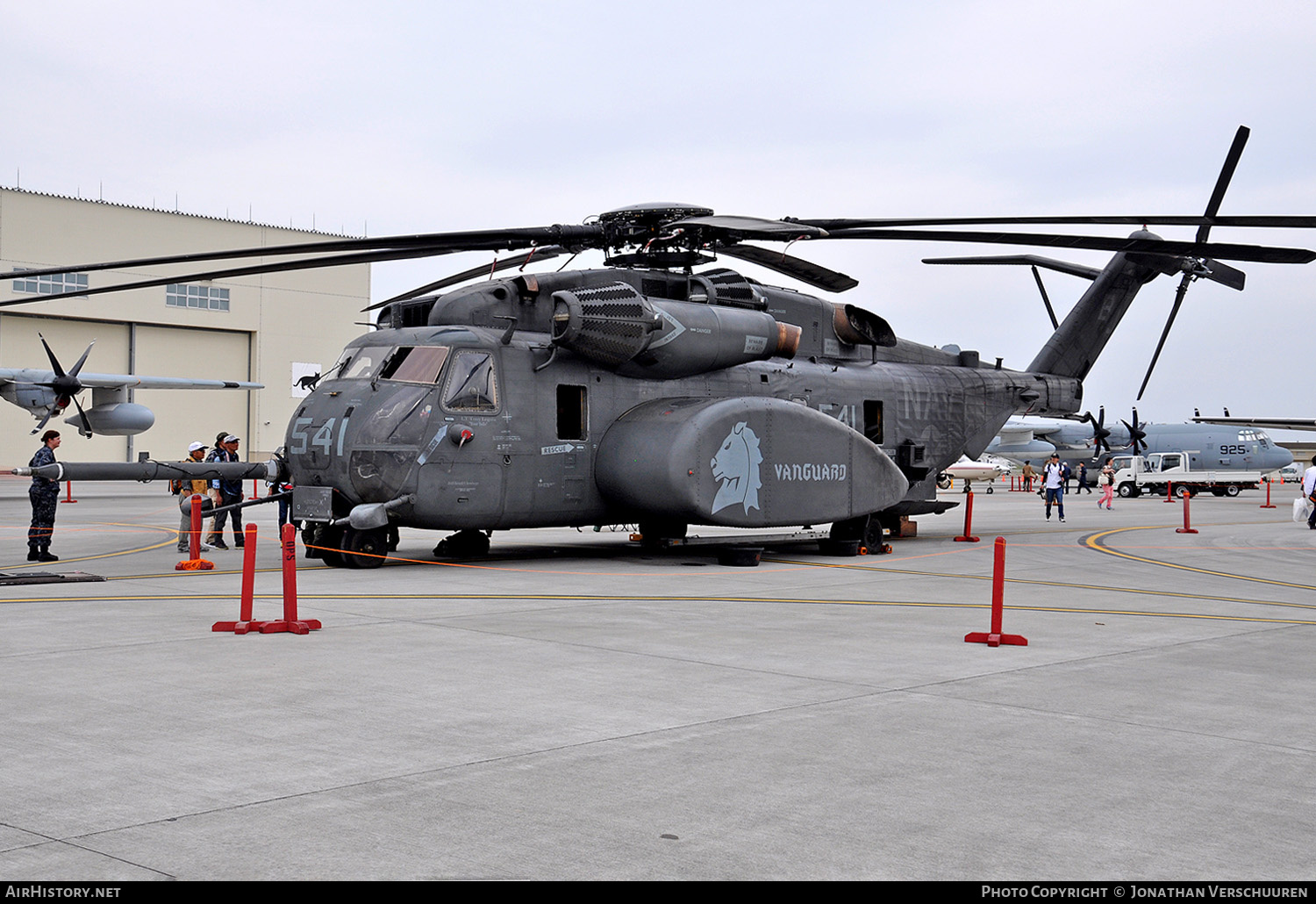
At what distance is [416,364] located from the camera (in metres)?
15.4

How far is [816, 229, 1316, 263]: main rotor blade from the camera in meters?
13.9

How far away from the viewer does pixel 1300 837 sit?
468 cm

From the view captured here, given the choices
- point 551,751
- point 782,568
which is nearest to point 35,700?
point 551,751

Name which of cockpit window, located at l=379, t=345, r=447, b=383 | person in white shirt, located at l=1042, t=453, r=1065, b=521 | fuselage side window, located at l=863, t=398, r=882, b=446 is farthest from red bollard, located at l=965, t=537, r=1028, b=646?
person in white shirt, located at l=1042, t=453, r=1065, b=521

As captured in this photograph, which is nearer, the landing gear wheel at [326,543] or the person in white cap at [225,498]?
the landing gear wheel at [326,543]

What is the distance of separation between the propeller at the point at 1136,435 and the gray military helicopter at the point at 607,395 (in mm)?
42318

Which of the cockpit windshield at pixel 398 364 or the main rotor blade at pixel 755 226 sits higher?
the main rotor blade at pixel 755 226

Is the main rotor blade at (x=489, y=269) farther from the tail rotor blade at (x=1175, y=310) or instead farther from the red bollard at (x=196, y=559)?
the tail rotor blade at (x=1175, y=310)

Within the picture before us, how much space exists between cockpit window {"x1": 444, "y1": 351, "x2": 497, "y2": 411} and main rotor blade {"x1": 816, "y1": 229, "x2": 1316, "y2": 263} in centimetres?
490

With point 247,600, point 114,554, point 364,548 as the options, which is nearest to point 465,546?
point 364,548

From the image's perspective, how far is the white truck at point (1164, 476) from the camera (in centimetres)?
5422

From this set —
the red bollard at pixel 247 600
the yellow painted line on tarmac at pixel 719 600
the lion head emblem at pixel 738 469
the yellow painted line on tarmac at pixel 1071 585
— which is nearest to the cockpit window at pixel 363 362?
the yellow painted line on tarmac at pixel 719 600

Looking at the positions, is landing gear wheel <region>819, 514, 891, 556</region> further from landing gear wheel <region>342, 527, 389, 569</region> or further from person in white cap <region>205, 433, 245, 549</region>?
person in white cap <region>205, 433, 245, 549</region>

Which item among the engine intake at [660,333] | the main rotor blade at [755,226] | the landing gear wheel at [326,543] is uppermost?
the main rotor blade at [755,226]
